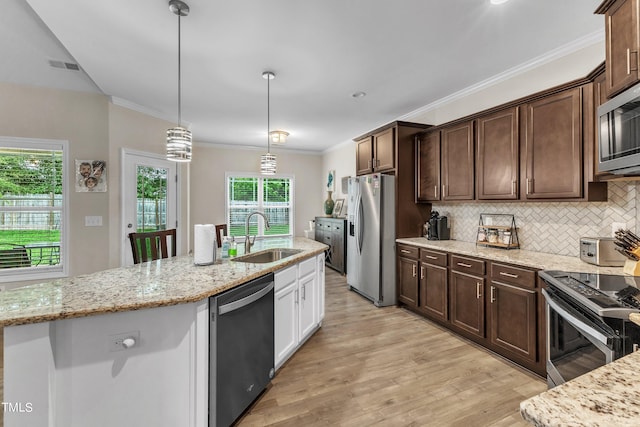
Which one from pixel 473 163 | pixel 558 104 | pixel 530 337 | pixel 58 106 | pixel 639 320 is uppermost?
pixel 58 106

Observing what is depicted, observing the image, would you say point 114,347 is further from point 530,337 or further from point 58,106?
point 58,106

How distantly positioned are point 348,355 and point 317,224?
424cm

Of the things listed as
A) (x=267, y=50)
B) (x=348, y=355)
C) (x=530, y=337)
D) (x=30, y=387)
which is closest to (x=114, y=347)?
(x=30, y=387)

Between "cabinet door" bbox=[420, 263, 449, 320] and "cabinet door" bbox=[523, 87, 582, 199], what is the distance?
1.18m

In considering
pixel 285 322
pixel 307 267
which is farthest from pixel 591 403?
pixel 307 267

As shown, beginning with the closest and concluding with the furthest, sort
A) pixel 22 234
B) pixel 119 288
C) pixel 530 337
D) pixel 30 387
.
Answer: pixel 30 387 < pixel 119 288 < pixel 530 337 < pixel 22 234

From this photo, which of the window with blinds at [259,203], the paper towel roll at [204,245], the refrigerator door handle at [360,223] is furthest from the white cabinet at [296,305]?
the window with blinds at [259,203]

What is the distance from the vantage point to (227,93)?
12.1 ft

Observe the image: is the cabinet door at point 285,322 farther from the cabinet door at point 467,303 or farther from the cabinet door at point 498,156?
the cabinet door at point 498,156

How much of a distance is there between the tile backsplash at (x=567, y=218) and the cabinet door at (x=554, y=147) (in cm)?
30

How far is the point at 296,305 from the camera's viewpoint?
253 centimetres

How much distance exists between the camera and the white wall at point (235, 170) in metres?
6.38

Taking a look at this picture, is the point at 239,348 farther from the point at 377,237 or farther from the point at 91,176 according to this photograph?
the point at 91,176

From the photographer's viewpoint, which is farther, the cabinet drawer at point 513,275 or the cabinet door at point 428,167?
the cabinet door at point 428,167
